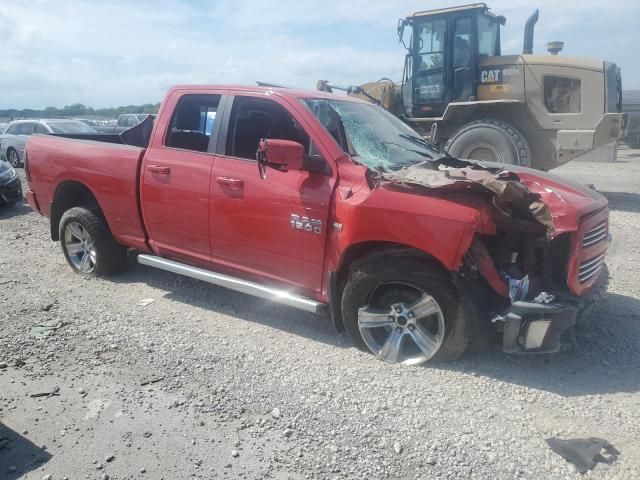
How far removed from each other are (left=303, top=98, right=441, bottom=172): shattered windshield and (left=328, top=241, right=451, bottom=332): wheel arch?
2.05 ft

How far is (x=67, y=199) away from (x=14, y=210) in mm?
5042

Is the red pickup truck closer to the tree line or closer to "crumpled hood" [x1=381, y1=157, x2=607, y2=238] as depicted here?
"crumpled hood" [x1=381, y1=157, x2=607, y2=238]

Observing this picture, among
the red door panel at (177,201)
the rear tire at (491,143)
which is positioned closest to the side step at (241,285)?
the red door panel at (177,201)

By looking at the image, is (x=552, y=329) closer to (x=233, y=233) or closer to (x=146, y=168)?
(x=233, y=233)

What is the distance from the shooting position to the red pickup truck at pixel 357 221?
3.44 meters

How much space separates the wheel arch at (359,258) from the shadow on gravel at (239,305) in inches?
14.6

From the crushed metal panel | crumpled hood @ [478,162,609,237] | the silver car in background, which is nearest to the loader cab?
crumpled hood @ [478,162,609,237]

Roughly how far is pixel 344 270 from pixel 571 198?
65.0 inches

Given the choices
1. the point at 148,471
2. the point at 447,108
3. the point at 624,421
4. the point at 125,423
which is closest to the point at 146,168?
the point at 125,423

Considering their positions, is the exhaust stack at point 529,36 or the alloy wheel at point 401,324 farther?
the exhaust stack at point 529,36

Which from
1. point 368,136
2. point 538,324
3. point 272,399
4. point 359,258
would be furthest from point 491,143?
point 272,399

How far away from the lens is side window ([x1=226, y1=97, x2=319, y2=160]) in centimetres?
445

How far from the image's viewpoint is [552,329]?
3.35 metres

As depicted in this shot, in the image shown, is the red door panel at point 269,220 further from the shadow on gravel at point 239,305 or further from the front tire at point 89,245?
the front tire at point 89,245
